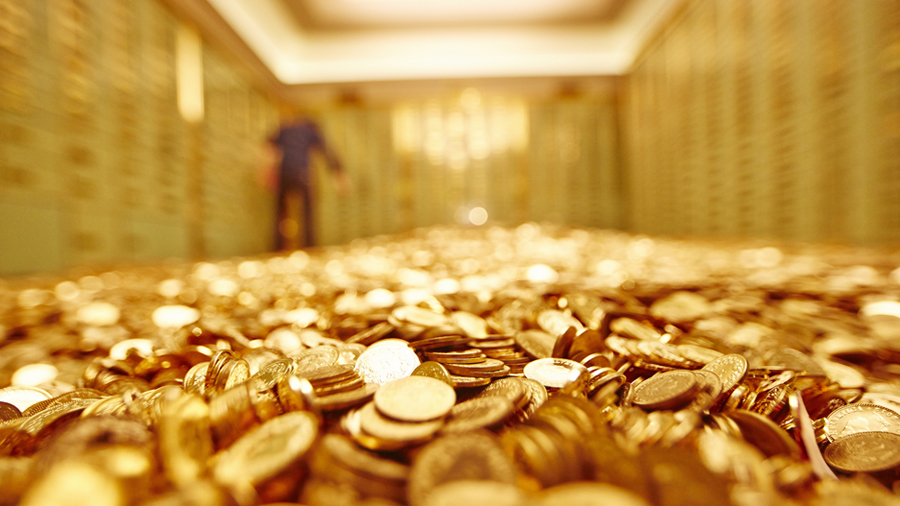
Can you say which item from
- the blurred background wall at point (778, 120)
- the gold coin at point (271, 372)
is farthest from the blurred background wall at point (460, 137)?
the gold coin at point (271, 372)

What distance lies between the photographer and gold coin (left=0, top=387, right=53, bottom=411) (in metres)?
0.79

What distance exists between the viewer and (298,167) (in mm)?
4934

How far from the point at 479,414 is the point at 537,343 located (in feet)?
1.26

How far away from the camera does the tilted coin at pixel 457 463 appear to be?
44cm

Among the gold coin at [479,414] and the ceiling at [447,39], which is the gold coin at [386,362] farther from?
the ceiling at [447,39]

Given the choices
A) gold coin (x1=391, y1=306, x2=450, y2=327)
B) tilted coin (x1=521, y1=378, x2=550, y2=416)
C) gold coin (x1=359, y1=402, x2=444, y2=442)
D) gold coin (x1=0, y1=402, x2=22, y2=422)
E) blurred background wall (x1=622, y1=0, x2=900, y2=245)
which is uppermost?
blurred background wall (x1=622, y1=0, x2=900, y2=245)

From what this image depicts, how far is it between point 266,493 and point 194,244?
511cm

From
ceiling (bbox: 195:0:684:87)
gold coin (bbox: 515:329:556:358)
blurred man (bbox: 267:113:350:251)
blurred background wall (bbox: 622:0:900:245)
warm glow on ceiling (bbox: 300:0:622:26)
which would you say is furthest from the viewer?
ceiling (bbox: 195:0:684:87)

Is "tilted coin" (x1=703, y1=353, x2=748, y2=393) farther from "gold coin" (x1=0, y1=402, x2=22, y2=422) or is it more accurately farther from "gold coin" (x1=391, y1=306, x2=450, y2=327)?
"gold coin" (x1=0, y1=402, x2=22, y2=422)

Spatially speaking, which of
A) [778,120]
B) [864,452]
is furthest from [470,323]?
[778,120]

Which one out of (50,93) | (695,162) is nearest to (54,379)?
(50,93)

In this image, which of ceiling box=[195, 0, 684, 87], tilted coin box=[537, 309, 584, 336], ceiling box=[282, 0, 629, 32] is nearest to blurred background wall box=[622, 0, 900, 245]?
ceiling box=[195, 0, 684, 87]

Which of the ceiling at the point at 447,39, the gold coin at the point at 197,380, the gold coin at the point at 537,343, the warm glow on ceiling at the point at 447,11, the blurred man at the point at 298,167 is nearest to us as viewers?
the gold coin at the point at 197,380

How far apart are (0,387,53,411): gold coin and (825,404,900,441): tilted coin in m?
1.48
